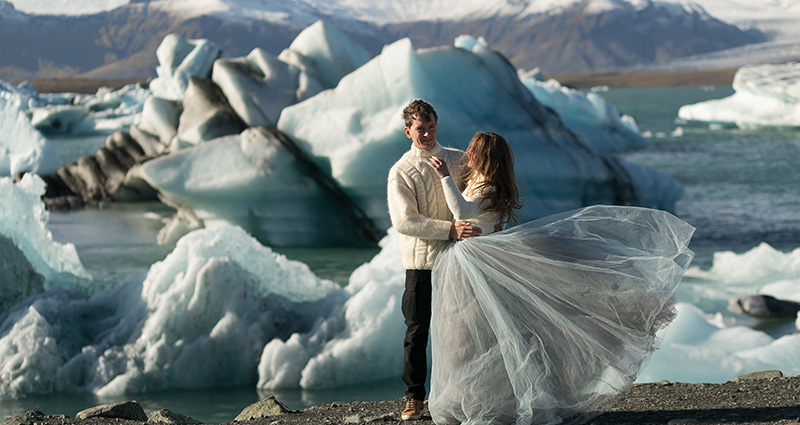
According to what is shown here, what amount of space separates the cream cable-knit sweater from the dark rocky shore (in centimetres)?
75

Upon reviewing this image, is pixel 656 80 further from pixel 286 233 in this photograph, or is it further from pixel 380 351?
pixel 380 351

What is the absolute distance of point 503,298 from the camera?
3.82 meters

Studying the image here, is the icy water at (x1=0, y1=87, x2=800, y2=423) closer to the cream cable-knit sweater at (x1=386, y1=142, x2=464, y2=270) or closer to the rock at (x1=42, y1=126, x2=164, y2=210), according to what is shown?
the rock at (x1=42, y1=126, x2=164, y2=210)

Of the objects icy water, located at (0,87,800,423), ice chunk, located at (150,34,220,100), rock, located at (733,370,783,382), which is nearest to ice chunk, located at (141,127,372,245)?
icy water, located at (0,87,800,423)

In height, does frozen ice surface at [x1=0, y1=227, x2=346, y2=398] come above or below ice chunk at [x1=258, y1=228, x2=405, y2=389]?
above

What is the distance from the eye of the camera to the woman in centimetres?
378

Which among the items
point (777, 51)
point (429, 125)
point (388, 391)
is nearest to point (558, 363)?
point (429, 125)

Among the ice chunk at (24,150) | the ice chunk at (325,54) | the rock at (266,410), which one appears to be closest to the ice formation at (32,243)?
the rock at (266,410)

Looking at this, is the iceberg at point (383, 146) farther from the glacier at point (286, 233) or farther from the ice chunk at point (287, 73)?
the ice chunk at point (287, 73)

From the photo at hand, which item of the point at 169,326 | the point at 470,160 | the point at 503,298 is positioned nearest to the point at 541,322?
the point at 503,298

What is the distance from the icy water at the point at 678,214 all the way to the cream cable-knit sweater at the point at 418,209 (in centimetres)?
267

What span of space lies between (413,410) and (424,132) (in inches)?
46.8

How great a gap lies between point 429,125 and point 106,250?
945cm

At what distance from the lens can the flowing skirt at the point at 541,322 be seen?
3777 millimetres
